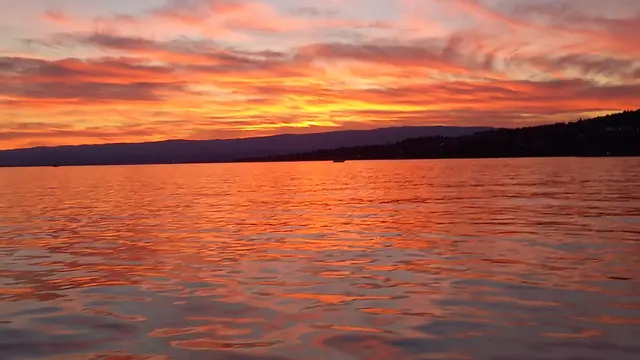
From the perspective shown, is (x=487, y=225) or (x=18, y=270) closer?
(x=18, y=270)

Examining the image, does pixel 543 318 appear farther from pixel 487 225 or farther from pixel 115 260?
pixel 487 225

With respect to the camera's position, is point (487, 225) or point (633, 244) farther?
point (487, 225)

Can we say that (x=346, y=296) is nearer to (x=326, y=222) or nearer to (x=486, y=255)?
(x=486, y=255)

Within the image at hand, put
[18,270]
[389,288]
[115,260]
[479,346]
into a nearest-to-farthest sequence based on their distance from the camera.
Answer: [479,346] → [389,288] → [18,270] → [115,260]

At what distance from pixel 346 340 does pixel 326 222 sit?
65.0 feet

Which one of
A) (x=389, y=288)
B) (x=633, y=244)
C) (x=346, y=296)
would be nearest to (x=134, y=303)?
(x=346, y=296)

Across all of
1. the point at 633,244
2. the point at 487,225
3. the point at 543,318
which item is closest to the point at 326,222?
the point at 487,225

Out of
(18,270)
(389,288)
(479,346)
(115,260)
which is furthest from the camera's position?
(115,260)

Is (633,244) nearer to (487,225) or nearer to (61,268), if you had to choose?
(487,225)

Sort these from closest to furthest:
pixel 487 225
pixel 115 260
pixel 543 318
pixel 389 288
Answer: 1. pixel 543 318
2. pixel 389 288
3. pixel 115 260
4. pixel 487 225

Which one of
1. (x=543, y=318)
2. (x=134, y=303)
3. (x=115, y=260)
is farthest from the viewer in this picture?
(x=115, y=260)

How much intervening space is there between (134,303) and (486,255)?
11.1 m

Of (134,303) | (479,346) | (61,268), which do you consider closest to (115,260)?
(61,268)

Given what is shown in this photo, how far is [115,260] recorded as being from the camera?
20.1 m
